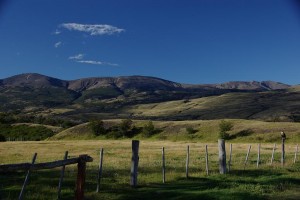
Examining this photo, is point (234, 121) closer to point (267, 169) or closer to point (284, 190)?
point (267, 169)

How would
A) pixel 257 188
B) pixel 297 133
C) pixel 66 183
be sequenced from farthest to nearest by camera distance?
pixel 297 133
pixel 66 183
pixel 257 188

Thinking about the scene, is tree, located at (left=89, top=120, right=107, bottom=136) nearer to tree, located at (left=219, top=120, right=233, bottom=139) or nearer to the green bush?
the green bush

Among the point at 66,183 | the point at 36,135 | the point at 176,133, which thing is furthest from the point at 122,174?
the point at 36,135

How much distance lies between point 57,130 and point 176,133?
50.7 meters

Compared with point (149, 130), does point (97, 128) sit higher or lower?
higher

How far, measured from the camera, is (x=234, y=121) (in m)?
120

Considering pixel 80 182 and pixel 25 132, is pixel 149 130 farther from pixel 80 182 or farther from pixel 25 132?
pixel 80 182

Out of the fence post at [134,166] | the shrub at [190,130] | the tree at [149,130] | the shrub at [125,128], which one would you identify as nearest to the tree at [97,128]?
the shrub at [125,128]

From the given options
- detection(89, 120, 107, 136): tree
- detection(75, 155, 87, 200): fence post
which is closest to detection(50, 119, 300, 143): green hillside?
Answer: detection(89, 120, 107, 136): tree

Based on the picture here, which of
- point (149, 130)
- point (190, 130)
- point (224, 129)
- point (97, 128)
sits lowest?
point (149, 130)

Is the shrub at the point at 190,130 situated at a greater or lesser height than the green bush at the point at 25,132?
greater

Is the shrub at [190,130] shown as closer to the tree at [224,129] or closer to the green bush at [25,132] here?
the tree at [224,129]

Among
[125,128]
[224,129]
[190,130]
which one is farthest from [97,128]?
[224,129]

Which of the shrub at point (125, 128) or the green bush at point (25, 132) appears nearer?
the shrub at point (125, 128)
